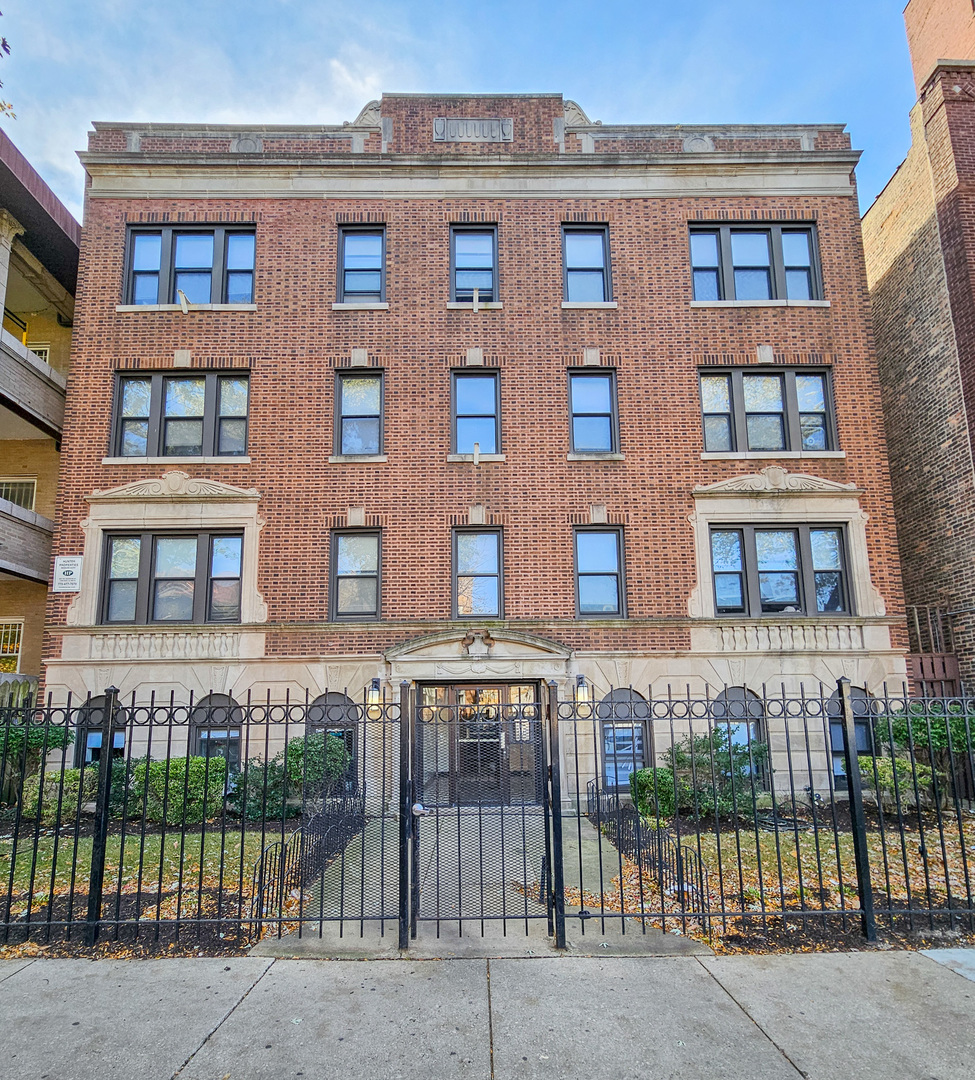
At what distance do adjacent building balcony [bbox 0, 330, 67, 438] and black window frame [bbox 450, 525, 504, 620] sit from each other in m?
9.60

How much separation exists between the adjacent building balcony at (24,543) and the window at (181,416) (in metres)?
2.73

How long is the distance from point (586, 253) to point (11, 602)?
16.0 m

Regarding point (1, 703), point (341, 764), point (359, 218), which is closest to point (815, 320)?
point (359, 218)

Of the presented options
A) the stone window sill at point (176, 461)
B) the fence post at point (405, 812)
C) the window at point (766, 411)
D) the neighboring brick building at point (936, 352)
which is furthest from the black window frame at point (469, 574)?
the neighboring brick building at point (936, 352)

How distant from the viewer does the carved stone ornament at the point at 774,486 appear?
1420 cm

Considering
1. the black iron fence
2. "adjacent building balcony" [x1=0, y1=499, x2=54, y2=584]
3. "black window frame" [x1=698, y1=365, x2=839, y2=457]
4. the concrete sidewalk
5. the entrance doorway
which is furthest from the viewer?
→ "black window frame" [x1=698, y1=365, x2=839, y2=457]

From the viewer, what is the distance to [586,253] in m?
15.4

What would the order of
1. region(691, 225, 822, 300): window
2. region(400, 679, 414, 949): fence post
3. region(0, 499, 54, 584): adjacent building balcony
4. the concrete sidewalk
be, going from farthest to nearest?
region(691, 225, 822, 300): window < region(0, 499, 54, 584): adjacent building balcony < region(400, 679, 414, 949): fence post < the concrete sidewalk

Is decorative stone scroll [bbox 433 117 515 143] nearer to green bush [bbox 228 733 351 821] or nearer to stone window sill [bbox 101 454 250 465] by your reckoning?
stone window sill [bbox 101 454 250 465]

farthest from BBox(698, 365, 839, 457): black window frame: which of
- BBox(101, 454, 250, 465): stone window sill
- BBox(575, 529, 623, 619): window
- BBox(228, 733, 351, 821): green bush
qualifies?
BBox(101, 454, 250, 465): stone window sill

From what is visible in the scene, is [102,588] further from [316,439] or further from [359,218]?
[359,218]

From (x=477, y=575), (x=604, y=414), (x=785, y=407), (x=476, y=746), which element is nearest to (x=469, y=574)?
(x=477, y=575)

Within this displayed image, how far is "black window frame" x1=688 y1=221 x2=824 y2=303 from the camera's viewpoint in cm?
1515

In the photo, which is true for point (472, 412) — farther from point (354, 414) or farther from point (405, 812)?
point (405, 812)
